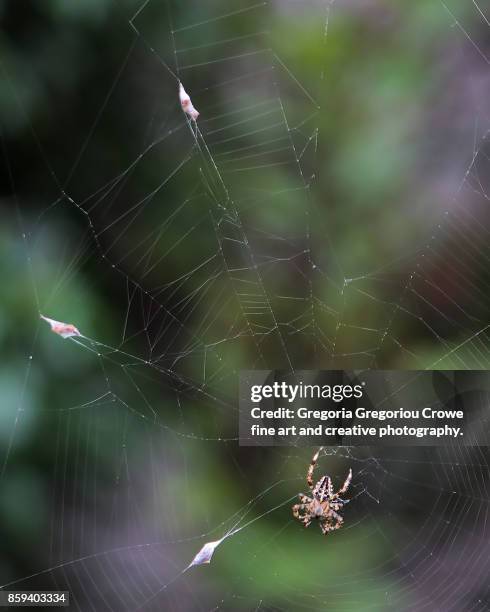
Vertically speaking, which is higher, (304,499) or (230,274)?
(230,274)

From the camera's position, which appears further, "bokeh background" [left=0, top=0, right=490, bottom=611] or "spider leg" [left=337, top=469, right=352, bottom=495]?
"spider leg" [left=337, top=469, right=352, bottom=495]

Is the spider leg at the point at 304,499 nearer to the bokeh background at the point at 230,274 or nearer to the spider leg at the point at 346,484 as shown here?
the bokeh background at the point at 230,274

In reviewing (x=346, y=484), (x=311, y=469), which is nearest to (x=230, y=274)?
(x=311, y=469)

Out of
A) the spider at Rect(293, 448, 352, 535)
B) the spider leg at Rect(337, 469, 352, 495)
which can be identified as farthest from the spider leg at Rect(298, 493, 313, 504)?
the spider leg at Rect(337, 469, 352, 495)

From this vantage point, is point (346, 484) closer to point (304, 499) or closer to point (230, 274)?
point (304, 499)

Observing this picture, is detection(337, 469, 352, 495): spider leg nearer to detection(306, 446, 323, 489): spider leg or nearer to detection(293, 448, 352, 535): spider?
detection(293, 448, 352, 535): spider
